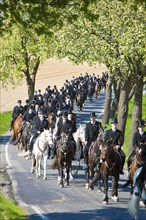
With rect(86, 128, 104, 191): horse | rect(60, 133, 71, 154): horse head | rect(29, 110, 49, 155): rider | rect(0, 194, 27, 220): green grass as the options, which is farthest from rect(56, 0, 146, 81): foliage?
rect(0, 194, 27, 220): green grass

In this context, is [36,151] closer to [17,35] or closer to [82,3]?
[82,3]

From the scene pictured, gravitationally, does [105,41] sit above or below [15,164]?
above

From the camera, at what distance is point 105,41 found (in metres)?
26.8

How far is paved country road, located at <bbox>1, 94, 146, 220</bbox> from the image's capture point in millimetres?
16586

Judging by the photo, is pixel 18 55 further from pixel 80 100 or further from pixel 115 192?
pixel 115 192

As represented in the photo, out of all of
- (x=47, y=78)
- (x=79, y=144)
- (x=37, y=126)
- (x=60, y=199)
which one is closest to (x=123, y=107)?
(x=37, y=126)

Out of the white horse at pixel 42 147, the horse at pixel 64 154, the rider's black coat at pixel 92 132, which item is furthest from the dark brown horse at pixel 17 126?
the horse at pixel 64 154

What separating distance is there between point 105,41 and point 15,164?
21.1 ft

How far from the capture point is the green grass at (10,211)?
15375mm

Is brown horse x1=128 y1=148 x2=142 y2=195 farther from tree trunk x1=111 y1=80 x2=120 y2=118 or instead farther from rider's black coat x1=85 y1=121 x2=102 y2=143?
tree trunk x1=111 y1=80 x2=120 y2=118

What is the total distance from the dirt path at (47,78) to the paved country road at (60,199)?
33669 mm

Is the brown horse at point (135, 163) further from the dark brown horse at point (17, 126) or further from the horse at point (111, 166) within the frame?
the dark brown horse at point (17, 126)

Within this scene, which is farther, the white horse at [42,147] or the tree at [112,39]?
the tree at [112,39]

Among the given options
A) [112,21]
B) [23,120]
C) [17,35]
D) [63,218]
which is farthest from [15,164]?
[17,35]
